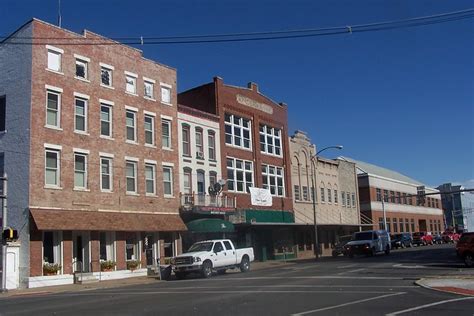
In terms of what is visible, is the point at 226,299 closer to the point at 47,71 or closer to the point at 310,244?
the point at 47,71

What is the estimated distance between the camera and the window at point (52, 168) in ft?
100

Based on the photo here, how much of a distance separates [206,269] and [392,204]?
53062 mm

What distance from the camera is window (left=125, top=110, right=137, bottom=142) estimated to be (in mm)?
36344

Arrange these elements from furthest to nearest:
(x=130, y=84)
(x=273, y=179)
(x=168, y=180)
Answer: (x=273, y=179)
(x=168, y=180)
(x=130, y=84)

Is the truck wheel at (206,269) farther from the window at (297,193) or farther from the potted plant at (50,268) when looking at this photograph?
the window at (297,193)

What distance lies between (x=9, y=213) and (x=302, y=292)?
59.5 ft

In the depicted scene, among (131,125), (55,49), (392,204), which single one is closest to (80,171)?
(131,125)

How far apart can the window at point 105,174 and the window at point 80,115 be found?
7.34ft

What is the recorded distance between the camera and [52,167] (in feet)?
102

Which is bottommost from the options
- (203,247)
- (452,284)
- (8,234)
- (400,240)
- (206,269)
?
(452,284)

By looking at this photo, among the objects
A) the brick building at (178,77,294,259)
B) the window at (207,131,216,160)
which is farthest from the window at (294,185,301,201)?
the window at (207,131,216,160)

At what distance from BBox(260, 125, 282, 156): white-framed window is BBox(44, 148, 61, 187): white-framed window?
72.6 feet

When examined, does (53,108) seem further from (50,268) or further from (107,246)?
(50,268)

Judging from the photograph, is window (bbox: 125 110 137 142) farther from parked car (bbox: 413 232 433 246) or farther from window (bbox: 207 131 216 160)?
parked car (bbox: 413 232 433 246)
